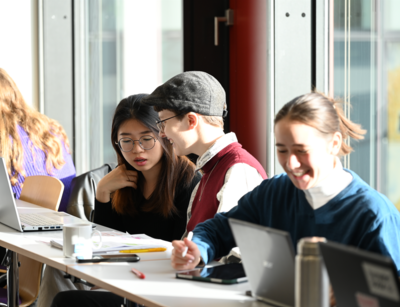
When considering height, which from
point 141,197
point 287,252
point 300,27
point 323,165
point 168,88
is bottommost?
point 141,197

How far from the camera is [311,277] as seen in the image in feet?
3.34

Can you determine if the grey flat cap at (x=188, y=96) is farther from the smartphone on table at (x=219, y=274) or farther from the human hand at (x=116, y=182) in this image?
the smartphone on table at (x=219, y=274)

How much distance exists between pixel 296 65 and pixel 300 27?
0.63ft

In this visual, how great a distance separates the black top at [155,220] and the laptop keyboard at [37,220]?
276 mm

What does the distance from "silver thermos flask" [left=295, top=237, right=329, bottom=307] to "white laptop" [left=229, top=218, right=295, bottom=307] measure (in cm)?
6

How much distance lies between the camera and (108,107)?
450 centimetres

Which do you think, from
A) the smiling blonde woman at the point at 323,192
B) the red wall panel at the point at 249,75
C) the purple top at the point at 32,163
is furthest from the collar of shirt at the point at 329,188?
the purple top at the point at 32,163

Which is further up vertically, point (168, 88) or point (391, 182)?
point (168, 88)

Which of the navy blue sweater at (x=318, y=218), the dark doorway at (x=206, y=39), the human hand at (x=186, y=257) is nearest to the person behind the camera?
the navy blue sweater at (x=318, y=218)

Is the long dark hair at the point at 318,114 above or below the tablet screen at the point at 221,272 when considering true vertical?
above

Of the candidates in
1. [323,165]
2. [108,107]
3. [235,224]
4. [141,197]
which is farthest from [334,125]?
[108,107]

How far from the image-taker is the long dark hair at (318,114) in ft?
4.64

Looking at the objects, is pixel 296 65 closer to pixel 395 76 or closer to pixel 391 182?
pixel 395 76

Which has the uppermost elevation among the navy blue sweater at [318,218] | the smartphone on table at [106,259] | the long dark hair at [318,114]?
the long dark hair at [318,114]
